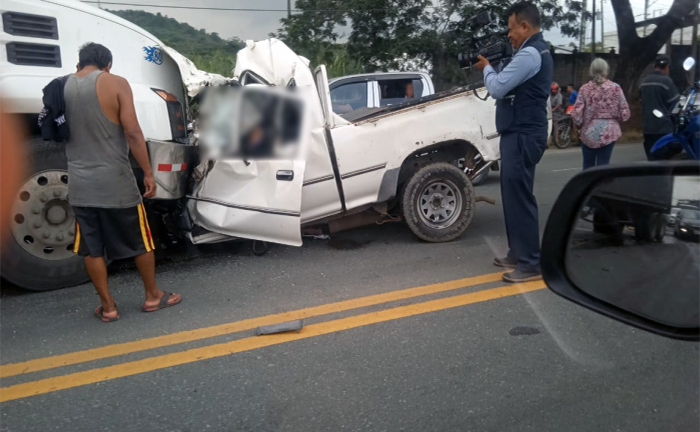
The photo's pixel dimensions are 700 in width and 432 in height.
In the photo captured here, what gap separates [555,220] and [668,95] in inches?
256

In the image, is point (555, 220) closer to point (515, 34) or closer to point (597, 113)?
point (515, 34)

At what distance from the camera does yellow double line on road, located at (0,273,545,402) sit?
10.3 ft

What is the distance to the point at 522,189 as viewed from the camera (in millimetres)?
4340

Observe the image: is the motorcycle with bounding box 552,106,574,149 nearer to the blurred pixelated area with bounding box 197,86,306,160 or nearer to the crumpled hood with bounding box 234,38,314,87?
the crumpled hood with bounding box 234,38,314,87

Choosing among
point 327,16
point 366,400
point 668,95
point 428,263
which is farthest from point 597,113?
point 327,16

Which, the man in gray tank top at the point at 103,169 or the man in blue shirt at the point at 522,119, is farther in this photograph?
the man in blue shirt at the point at 522,119

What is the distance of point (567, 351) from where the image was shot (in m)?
3.31

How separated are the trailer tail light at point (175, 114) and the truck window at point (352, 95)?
331 cm

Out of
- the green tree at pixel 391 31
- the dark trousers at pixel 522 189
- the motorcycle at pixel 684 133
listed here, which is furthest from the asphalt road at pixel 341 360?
the green tree at pixel 391 31

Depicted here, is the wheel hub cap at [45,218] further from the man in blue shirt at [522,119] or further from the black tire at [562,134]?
the black tire at [562,134]

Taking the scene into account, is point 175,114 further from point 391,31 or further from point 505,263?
point 391,31

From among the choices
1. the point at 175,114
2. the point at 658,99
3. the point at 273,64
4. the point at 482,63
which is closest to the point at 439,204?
the point at 482,63

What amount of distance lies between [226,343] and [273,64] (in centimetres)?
234

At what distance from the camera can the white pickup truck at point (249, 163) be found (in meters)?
4.23
